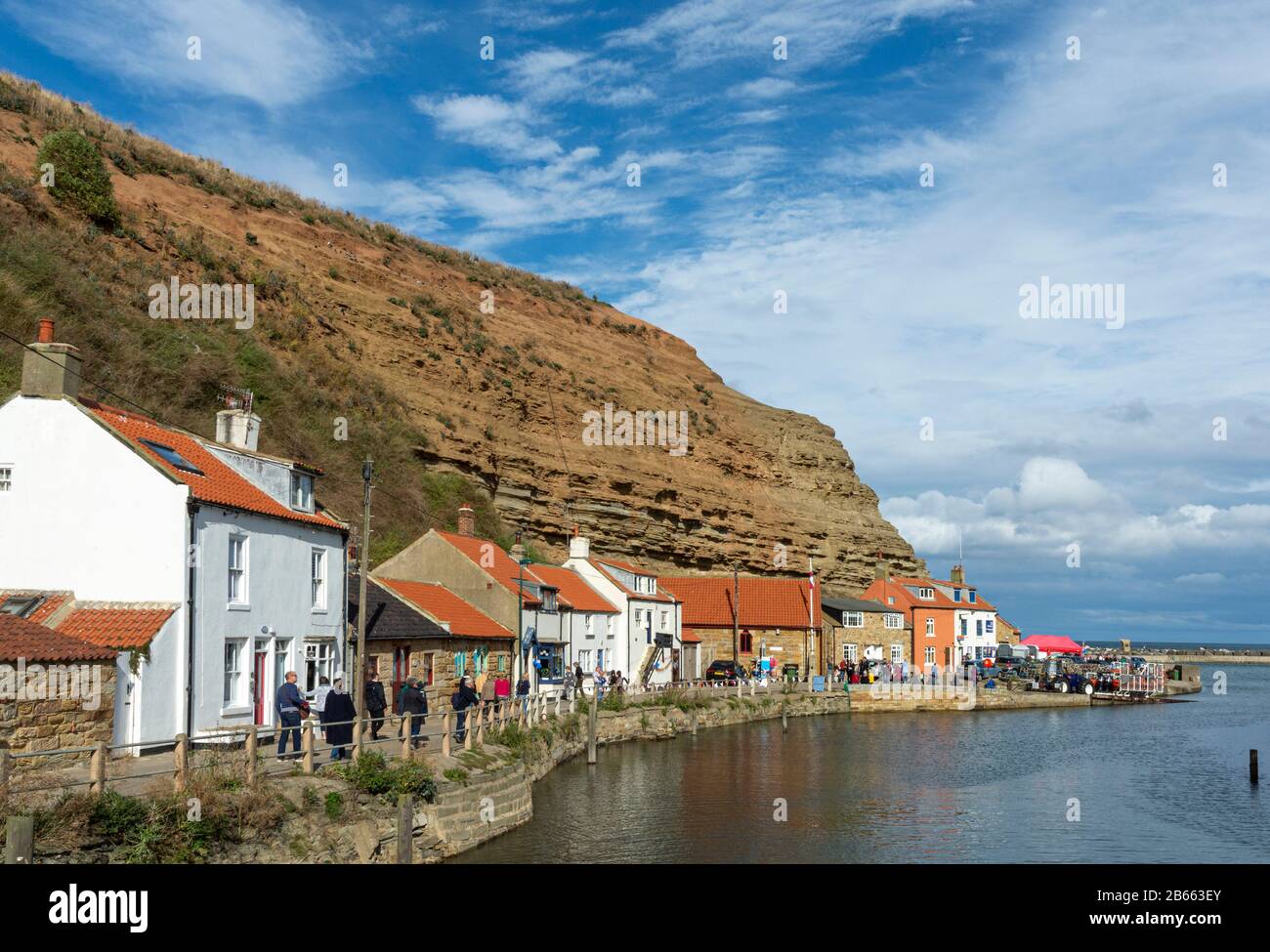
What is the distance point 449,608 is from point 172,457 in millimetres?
19838

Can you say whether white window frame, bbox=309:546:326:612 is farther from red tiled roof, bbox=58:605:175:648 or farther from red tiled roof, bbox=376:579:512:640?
red tiled roof, bbox=376:579:512:640

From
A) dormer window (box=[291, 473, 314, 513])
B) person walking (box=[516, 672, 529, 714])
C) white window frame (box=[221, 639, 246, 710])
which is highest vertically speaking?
dormer window (box=[291, 473, 314, 513])

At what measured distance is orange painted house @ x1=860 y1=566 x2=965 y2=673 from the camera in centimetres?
9181

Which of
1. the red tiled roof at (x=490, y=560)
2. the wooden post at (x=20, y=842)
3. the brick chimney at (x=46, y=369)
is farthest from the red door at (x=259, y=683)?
the red tiled roof at (x=490, y=560)

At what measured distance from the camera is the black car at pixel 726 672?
2598 inches

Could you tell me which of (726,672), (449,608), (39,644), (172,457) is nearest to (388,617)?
(449,608)

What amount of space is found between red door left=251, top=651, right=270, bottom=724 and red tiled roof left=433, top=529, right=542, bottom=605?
71.5 feet

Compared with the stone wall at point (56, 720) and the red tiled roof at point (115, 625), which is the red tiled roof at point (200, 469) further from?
the stone wall at point (56, 720)

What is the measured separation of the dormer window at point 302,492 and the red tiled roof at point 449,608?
9.86m

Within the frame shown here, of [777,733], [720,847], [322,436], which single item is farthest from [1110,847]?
[322,436]

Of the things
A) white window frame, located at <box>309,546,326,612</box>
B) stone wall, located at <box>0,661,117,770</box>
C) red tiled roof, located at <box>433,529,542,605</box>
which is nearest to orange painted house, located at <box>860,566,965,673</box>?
red tiled roof, located at <box>433,529,542,605</box>

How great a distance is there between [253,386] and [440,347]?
25.9 meters

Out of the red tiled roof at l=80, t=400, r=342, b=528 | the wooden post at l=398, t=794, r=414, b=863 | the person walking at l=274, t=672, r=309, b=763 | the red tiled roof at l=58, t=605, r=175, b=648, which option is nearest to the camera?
the wooden post at l=398, t=794, r=414, b=863
